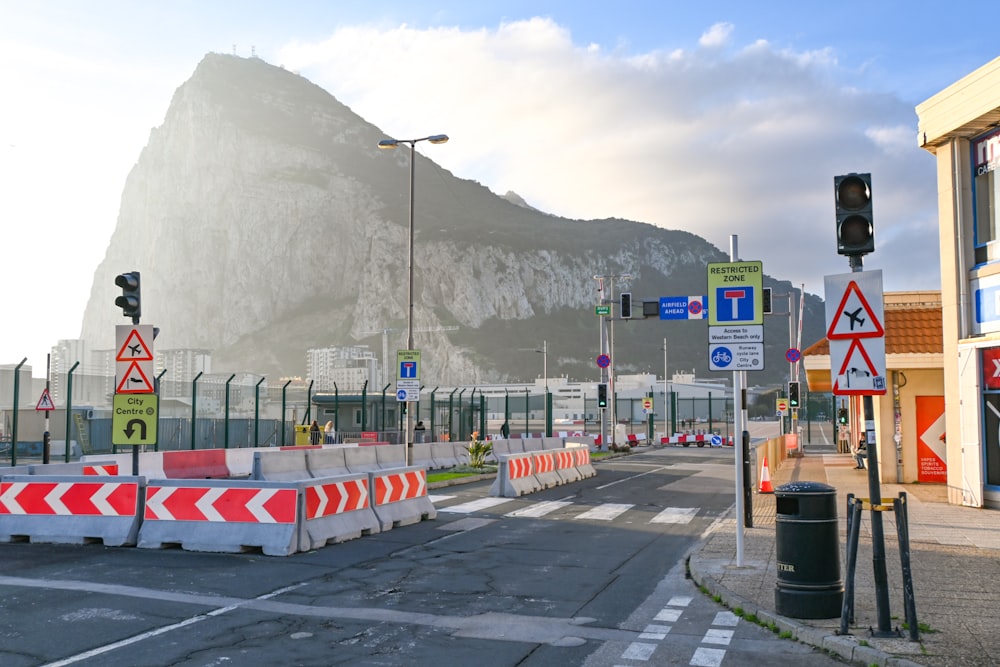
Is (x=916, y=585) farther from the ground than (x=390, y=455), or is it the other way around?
(x=390, y=455)

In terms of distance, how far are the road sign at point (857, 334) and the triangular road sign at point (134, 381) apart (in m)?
10.5

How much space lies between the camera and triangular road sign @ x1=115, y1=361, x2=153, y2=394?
581 inches

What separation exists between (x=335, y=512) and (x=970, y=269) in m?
13.5

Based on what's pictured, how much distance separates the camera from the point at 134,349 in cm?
1489

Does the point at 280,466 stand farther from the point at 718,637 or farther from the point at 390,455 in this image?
the point at 718,637

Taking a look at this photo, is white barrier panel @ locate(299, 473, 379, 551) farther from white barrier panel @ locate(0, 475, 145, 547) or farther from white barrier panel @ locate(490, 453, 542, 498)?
white barrier panel @ locate(490, 453, 542, 498)

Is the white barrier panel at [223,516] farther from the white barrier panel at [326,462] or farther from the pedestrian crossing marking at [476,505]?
the white barrier panel at [326,462]

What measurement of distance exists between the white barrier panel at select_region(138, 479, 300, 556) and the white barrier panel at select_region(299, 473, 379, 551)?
288 mm

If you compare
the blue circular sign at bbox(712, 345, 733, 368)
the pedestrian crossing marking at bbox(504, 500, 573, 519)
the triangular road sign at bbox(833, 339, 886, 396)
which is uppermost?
the blue circular sign at bbox(712, 345, 733, 368)

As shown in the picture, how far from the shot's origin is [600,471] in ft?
108

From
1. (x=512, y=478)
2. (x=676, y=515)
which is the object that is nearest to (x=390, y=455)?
Answer: (x=512, y=478)

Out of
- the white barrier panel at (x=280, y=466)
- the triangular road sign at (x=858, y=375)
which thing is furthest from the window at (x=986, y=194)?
the white barrier panel at (x=280, y=466)

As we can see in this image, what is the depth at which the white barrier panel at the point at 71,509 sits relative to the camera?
13.8 meters

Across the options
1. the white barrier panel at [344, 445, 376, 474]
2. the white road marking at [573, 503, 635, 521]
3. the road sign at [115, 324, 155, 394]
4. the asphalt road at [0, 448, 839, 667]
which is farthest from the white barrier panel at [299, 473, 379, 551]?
the white barrier panel at [344, 445, 376, 474]
